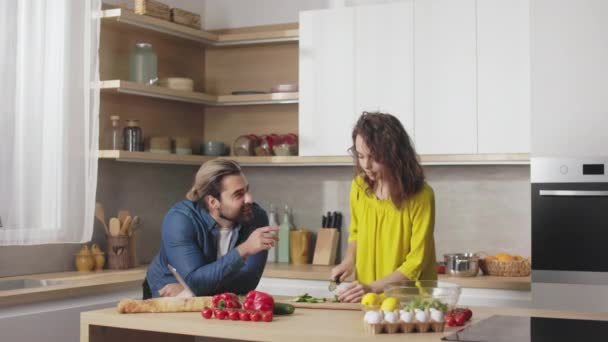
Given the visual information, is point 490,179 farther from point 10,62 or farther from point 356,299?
point 10,62

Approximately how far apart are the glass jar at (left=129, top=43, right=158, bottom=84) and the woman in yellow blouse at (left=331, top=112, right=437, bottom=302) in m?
1.88

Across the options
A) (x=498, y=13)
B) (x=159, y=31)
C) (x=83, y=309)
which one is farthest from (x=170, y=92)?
(x=498, y=13)

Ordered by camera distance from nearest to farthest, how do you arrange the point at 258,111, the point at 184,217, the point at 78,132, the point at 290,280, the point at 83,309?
1. the point at 184,217
2. the point at 83,309
3. the point at 78,132
4. the point at 290,280
5. the point at 258,111

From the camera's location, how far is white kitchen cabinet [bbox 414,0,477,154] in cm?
477

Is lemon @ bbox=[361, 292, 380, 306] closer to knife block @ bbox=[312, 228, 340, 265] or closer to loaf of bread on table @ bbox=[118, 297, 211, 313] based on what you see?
loaf of bread on table @ bbox=[118, 297, 211, 313]

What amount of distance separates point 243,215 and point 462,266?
1.49m

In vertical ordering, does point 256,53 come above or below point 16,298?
above

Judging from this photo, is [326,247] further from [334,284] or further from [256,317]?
[256,317]

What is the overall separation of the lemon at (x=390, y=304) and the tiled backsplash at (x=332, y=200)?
2413mm

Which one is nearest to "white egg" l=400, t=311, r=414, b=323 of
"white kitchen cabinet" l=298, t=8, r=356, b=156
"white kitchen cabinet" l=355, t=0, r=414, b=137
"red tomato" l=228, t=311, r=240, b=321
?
"red tomato" l=228, t=311, r=240, b=321

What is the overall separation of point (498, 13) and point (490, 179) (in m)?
0.95

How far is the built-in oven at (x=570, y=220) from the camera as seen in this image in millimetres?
4305

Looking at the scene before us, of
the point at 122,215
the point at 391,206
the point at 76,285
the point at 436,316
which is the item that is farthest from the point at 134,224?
the point at 436,316

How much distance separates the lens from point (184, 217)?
3508mm
